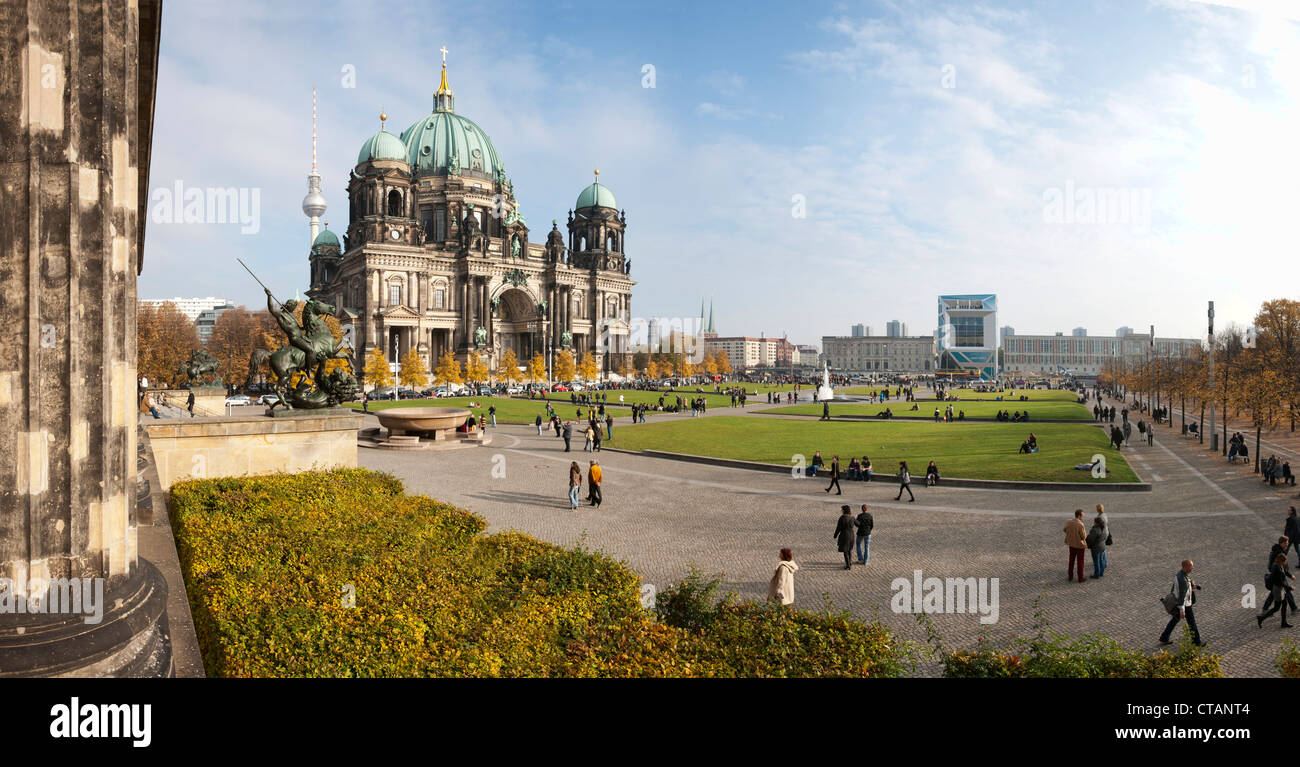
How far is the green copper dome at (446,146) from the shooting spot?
99812 mm

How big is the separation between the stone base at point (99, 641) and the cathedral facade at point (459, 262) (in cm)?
7853

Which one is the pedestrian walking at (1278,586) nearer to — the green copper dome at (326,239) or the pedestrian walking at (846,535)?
the pedestrian walking at (846,535)

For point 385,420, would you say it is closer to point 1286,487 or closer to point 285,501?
point 285,501

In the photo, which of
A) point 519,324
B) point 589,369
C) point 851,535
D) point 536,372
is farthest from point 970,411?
point 519,324

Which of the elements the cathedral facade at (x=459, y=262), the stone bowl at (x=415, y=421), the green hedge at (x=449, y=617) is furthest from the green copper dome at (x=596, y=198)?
the green hedge at (x=449, y=617)

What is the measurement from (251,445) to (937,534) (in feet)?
55.6

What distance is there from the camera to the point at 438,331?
93.6m

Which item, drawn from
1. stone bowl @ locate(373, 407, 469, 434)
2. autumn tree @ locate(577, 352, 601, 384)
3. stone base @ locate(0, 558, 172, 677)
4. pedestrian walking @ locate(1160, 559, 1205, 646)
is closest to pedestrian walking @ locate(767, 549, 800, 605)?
pedestrian walking @ locate(1160, 559, 1205, 646)

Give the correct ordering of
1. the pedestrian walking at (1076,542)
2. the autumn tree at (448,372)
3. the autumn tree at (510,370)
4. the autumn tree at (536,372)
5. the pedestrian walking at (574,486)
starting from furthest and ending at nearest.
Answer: the autumn tree at (536,372) < the autumn tree at (510,370) < the autumn tree at (448,372) < the pedestrian walking at (574,486) < the pedestrian walking at (1076,542)

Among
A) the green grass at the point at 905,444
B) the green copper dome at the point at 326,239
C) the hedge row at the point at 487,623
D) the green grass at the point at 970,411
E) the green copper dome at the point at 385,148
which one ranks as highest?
the green copper dome at the point at 385,148

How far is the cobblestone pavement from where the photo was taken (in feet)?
34.9

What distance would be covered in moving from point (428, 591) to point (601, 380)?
329 feet
